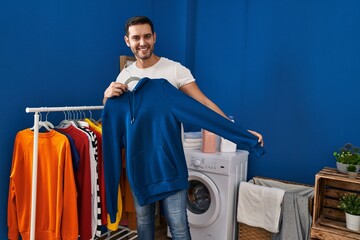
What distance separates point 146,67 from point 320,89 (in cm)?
151

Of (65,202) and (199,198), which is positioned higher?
(65,202)

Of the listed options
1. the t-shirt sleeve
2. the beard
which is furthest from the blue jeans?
the beard

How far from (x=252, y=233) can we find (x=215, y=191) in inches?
16.6

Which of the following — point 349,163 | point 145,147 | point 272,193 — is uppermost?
point 145,147

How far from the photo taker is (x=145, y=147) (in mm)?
1578

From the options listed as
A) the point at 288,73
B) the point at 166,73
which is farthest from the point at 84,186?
the point at 288,73

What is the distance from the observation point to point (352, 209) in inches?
80.8

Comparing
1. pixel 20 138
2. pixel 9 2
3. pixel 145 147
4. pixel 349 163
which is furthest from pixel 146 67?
pixel 349 163

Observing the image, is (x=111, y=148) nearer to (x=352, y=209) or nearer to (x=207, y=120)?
(x=207, y=120)

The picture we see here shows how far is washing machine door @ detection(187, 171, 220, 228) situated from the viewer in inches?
95.1

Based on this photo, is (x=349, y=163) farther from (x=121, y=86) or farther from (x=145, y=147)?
(x=121, y=86)

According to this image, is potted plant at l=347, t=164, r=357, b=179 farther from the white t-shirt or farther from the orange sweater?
the orange sweater

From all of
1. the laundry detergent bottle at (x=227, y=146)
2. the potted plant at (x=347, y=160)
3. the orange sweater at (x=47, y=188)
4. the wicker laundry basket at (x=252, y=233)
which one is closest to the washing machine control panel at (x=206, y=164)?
the laundry detergent bottle at (x=227, y=146)

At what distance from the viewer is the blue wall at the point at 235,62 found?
2064mm
